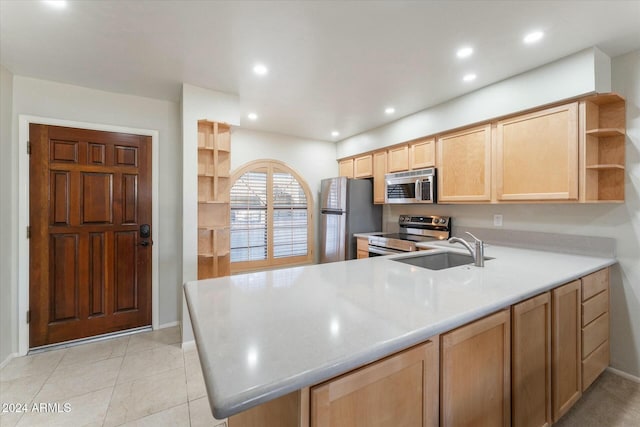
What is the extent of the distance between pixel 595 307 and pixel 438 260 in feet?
3.46

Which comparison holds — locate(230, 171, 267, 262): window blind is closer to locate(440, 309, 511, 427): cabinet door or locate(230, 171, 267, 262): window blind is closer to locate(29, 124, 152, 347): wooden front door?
locate(29, 124, 152, 347): wooden front door

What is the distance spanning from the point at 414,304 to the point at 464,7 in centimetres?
172

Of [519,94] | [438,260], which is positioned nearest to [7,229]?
[438,260]

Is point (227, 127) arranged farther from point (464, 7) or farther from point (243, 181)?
point (464, 7)

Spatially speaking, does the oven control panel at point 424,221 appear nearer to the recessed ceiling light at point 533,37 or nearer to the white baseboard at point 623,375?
the white baseboard at point 623,375

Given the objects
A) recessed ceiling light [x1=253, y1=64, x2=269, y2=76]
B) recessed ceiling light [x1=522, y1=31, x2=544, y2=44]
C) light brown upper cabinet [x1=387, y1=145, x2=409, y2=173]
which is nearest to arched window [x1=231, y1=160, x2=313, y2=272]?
light brown upper cabinet [x1=387, y1=145, x2=409, y2=173]

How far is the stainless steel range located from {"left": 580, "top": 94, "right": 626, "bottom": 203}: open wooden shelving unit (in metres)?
1.34

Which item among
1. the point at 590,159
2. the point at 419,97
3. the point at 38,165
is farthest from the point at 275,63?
the point at 590,159

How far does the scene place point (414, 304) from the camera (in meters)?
1.12

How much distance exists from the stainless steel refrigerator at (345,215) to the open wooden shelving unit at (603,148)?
7.93ft

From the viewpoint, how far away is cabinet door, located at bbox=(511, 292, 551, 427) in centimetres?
131

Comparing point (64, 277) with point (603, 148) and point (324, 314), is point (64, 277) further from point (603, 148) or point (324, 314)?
point (603, 148)

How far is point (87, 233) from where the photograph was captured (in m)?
2.66

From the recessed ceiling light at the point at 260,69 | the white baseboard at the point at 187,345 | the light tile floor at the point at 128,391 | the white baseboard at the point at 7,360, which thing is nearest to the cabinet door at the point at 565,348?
the light tile floor at the point at 128,391
